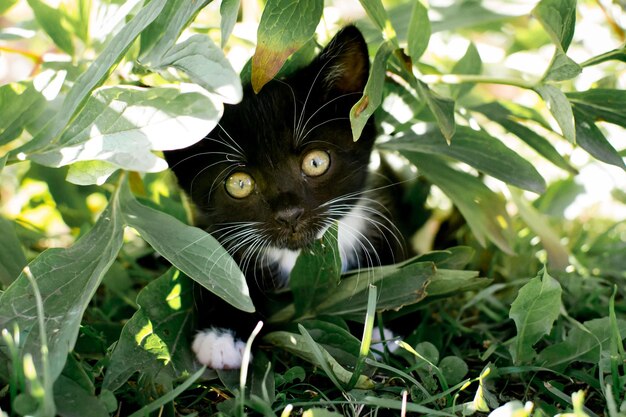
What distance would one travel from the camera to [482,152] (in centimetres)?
149

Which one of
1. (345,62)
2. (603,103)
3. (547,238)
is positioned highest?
(345,62)

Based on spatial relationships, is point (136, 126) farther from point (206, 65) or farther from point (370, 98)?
point (370, 98)

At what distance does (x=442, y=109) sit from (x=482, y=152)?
0.23m

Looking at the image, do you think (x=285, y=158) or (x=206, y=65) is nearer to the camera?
(x=206, y=65)

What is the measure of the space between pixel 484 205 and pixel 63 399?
3.31 ft

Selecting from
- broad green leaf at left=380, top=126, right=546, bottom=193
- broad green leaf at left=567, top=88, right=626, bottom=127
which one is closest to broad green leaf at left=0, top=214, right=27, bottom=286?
broad green leaf at left=380, top=126, right=546, bottom=193

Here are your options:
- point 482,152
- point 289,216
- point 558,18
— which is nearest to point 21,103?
point 289,216

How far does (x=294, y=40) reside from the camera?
1237 mm

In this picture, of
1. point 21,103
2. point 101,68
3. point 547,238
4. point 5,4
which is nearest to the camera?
point 101,68

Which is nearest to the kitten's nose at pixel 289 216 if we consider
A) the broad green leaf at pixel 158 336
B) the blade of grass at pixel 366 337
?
the broad green leaf at pixel 158 336

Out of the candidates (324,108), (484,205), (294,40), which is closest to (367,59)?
(324,108)

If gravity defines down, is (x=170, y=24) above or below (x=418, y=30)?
above

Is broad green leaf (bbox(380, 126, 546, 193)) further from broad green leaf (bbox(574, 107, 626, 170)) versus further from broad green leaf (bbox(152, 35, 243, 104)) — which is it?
broad green leaf (bbox(152, 35, 243, 104))

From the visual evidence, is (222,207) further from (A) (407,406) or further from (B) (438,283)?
(A) (407,406)
